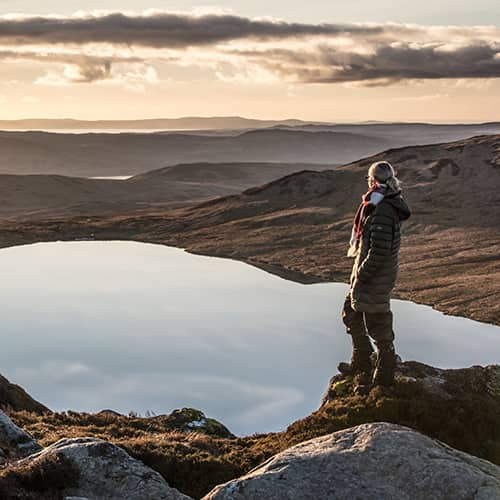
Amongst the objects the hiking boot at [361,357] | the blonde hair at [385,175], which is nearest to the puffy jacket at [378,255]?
the blonde hair at [385,175]

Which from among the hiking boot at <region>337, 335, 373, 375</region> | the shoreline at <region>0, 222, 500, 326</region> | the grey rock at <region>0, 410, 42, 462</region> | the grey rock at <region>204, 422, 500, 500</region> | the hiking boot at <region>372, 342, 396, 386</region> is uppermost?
the shoreline at <region>0, 222, 500, 326</region>

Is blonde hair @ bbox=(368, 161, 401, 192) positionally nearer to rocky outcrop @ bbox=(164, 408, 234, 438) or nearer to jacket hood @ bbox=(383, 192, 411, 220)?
jacket hood @ bbox=(383, 192, 411, 220)

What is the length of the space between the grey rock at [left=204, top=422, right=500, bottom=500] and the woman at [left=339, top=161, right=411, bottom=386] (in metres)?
2.92

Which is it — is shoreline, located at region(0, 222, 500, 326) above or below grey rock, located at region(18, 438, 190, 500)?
above

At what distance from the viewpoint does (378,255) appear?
12820 mm

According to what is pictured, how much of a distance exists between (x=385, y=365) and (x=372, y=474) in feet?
13.0

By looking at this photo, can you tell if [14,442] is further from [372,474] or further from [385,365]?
[385,365]

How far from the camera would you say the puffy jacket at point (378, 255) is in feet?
41.6

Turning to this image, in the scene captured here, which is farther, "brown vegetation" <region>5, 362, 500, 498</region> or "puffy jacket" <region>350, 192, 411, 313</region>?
"puffy jacket" <region>350, 192, 411, 313</region>

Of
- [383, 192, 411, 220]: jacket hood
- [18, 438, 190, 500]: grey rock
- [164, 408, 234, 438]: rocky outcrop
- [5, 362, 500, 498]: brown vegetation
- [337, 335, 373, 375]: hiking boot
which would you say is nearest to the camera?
[18, 438, 190, 500]: grey rock

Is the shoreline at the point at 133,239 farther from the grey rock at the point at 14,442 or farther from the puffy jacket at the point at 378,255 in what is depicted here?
the grey rock at the point at 14,442

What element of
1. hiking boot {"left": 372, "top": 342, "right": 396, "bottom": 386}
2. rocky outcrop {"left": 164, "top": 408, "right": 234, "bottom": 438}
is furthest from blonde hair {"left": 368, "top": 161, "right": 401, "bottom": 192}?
rocky outcrop {"left": 164, "top": 408, "right": 234, "bottom": 438}

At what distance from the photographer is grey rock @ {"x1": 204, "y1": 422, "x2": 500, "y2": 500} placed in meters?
9.50

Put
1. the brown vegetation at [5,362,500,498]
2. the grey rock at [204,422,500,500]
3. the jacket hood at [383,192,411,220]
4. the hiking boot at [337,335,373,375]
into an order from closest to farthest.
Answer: the grey rock at [204,422,500,500] < the brown vegetation at [5,362,500,498] < the jacket hood at [383,192,411,220] < the hiking boot at [337,335,373,375]
